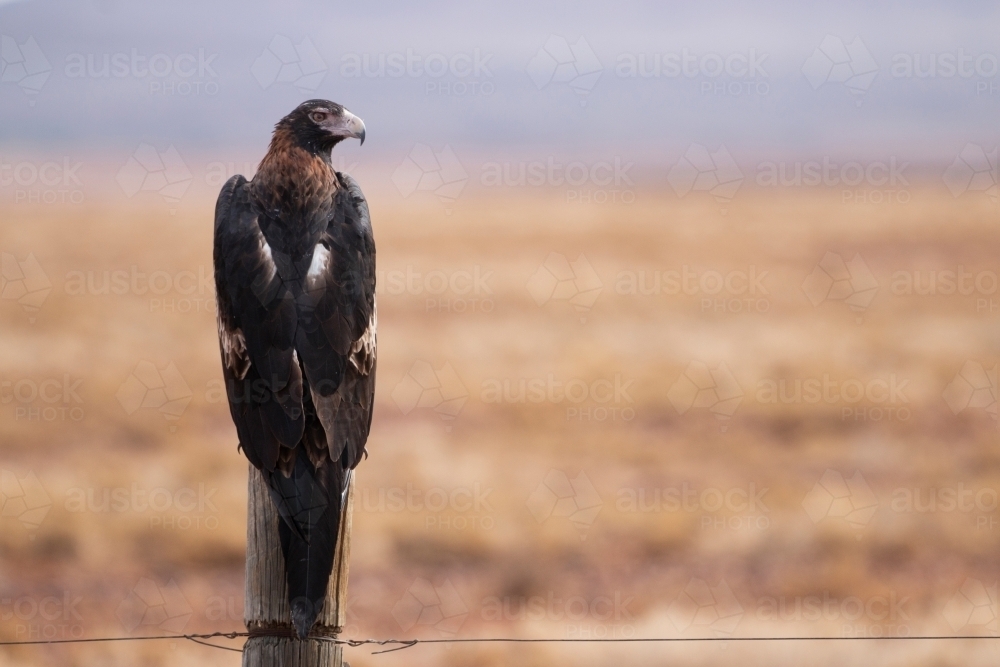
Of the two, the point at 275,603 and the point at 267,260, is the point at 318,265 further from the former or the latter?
the point at 275,603

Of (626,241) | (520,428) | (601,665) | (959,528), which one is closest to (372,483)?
(520,428)

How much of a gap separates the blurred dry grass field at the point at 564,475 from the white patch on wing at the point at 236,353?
459 cm

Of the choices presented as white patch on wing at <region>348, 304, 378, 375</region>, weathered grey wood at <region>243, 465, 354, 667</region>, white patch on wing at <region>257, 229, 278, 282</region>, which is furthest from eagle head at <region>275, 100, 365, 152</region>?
weathered grey wood at <region>243, 465, 354, 667</region>

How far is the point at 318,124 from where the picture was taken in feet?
17.8

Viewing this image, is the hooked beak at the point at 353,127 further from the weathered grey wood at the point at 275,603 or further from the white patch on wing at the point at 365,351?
the weathered grey wood at the point at 275,603

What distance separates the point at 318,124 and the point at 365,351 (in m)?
1.54

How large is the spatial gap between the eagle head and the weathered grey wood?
7.74 feet

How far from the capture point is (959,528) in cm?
1156

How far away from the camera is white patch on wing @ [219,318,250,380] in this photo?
4.28 m

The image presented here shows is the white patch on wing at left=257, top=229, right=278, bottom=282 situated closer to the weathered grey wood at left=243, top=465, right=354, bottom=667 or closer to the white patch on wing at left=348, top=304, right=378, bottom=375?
the white patch on wing at left=348, top=304, right=378, bottom=375

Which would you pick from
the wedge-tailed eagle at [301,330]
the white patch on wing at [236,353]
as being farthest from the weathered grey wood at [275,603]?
the white patch on wing at [236,353]

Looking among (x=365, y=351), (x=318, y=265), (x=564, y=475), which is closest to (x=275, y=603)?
(x=365, y=351)

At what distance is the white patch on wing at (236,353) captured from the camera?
4281 mm

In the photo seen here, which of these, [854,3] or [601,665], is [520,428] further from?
[854,3]
